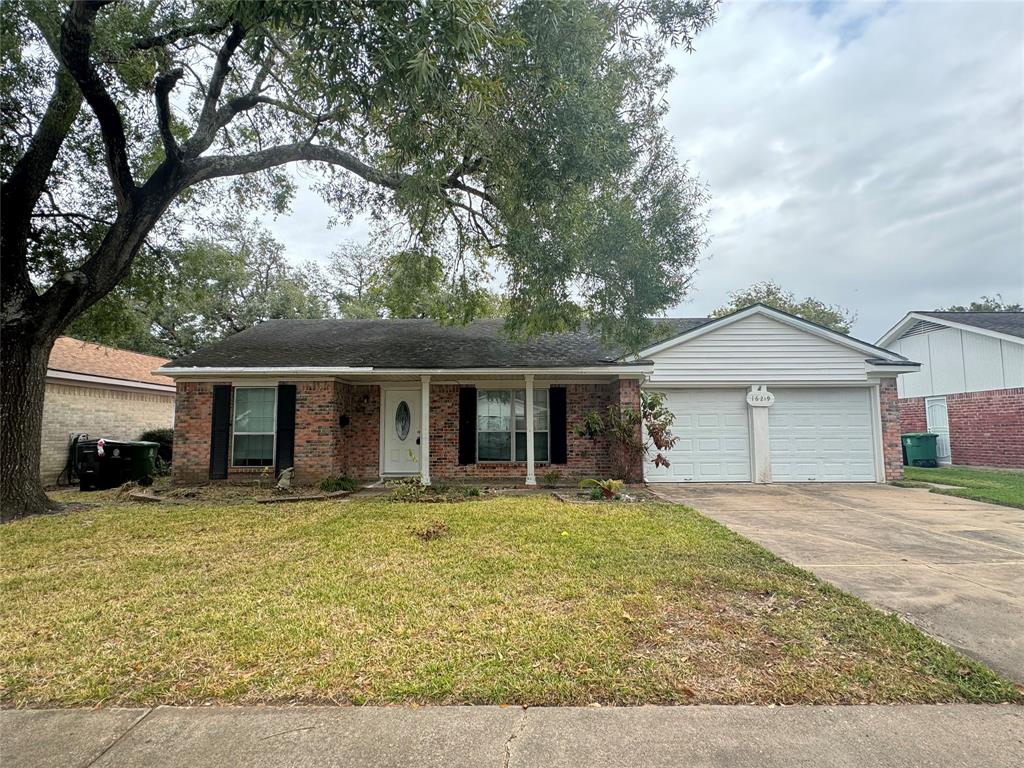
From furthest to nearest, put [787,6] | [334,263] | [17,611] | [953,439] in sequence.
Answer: [334,263] → [953,439] → [787,6] → [17,611]

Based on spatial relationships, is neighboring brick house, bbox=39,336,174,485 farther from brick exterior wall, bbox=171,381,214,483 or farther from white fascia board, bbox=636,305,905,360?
white fascia board, bbox=636,305,905,360

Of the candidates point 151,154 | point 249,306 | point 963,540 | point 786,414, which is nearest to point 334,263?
point 249,306

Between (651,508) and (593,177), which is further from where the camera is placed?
(651,508)

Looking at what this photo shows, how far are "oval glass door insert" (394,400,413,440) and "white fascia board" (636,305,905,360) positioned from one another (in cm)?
562

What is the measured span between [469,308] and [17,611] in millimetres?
8255

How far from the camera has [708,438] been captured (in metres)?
11.0

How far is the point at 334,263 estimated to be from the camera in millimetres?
26734

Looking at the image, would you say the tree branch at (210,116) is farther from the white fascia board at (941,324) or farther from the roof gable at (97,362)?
the white fascia board at (941,324)

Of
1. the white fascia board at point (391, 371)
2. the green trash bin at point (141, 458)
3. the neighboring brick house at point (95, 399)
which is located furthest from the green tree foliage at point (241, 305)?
the white fascia board at point (391, 371)

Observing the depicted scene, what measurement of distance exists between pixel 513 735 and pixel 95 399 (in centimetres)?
1493

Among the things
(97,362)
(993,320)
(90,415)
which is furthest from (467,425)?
(993,320)

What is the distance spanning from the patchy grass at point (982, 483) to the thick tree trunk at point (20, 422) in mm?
15594

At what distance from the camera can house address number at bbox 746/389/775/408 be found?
35.5 feet

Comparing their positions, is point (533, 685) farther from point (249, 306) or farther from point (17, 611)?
point (249, 306)
